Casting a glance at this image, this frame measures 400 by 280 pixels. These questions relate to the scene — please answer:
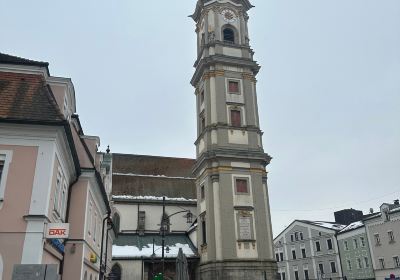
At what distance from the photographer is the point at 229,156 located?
117 ft

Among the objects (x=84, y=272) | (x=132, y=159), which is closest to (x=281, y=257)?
(x=132, y=159)

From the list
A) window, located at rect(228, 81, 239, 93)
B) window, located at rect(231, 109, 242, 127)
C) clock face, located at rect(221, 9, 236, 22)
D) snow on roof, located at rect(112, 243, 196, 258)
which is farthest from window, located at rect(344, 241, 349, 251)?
clock face, located at rect(221, 9, 236, 22)

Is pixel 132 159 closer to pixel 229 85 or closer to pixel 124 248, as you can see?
pixel 124 248

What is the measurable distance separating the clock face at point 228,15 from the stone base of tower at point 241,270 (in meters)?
25.2

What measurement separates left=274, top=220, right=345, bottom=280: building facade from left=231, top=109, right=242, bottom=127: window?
29842 mm

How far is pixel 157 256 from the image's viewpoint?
37781mm

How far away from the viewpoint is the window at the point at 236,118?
37.9 m

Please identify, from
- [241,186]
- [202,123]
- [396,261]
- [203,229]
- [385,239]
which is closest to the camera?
[241,186]

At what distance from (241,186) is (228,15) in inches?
758

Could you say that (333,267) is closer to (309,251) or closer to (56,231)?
(309,251)

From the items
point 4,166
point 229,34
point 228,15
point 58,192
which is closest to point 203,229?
point 229,34

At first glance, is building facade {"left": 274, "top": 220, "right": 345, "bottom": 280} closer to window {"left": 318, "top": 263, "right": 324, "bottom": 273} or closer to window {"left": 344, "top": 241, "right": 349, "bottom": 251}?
window {"left": 318, "top": 263, "right": 324, "bottom": 273}

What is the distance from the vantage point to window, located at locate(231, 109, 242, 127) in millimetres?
37906

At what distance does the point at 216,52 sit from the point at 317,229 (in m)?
34.9
